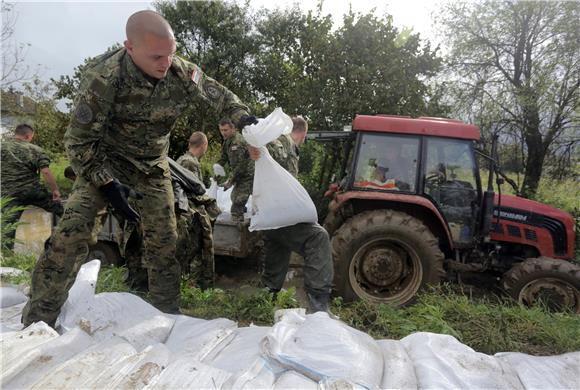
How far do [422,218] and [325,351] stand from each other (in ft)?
8.94

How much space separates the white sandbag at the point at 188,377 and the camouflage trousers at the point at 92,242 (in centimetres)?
101

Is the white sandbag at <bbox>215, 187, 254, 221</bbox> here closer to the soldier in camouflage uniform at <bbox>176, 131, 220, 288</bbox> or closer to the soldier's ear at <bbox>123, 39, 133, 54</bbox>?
the soldier in camouflage uniform at <bbox>176, 131, 220, 288</bbox>

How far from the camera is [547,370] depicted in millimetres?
Answer: 1635

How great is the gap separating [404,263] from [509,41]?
6.80 m

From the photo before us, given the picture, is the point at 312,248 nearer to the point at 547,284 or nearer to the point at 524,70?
the point at 547,284

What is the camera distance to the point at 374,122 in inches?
154

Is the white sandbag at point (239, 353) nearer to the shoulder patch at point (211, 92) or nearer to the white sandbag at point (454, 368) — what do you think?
the white sandbag at point (454, 368)

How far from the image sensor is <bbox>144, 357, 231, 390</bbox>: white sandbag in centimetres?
136

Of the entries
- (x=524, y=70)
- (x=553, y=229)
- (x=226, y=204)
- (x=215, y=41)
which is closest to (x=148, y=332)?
(x=226, y=204)

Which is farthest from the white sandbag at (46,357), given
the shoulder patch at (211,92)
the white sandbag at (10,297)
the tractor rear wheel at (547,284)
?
the tractor rear wheel at (547,284)

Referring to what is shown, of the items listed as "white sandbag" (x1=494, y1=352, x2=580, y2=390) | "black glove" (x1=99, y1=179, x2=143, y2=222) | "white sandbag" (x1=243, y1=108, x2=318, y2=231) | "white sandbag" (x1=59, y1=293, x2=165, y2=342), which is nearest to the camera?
"white sandbag" (x1=494, y1=352, x2=580, y2=390)

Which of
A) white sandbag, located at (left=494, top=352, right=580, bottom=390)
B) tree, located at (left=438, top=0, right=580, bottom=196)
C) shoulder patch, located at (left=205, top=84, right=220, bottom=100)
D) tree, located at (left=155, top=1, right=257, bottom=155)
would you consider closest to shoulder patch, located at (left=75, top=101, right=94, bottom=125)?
shoulder patch, located at (left=205, top=84, right=220, bottom=100)

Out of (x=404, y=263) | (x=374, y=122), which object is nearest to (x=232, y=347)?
(x=404, y=263)

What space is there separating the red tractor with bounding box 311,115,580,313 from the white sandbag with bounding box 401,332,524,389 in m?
1.96
